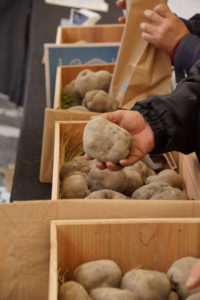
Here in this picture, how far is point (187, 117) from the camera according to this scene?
1278 millimetres

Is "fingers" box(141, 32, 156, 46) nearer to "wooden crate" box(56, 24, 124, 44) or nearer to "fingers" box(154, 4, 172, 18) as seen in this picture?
"fingers" box(154, 4, 172, 18)

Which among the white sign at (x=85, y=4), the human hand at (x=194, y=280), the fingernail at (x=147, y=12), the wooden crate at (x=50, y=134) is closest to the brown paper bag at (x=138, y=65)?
the fingernail at (x=147, y=12)

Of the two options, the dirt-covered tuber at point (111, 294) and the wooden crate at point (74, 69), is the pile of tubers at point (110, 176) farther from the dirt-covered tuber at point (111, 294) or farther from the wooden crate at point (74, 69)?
the wooden crate at point (74, 69)

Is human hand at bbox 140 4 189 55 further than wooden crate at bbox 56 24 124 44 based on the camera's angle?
No

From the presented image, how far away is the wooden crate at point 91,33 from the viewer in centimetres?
254

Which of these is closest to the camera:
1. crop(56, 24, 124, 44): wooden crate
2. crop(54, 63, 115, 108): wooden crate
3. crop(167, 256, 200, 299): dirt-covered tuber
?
crop(167, 256, 200, 299): dirt-covered tuber

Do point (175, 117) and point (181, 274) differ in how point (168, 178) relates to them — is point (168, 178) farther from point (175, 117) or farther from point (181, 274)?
point (181, 274)

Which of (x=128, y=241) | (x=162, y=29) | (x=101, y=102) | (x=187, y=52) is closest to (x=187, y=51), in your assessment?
(x=187, y=52)

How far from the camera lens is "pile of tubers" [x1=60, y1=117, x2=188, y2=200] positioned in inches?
47.5

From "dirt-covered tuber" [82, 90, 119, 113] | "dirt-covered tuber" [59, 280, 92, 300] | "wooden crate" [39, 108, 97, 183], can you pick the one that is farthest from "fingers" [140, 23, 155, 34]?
"dirt-covered tuber" [59, 280, 92, 300]

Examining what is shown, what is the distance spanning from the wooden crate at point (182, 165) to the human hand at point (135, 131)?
15cm

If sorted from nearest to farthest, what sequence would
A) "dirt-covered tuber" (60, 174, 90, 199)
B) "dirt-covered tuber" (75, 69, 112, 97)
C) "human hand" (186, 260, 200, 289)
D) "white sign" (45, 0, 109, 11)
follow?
"human hand" (186, 260, 200, 289) → "dirt-covered tuber" (60, 174, 90, 199) → "dirt-covered tuber" (75, 69, 112, 97) → "white sign" (45, 0, 109, 11)

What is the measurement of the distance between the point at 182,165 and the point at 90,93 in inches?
19.8

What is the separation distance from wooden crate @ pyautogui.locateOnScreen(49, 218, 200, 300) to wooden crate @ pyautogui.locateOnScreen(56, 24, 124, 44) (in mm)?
1693
